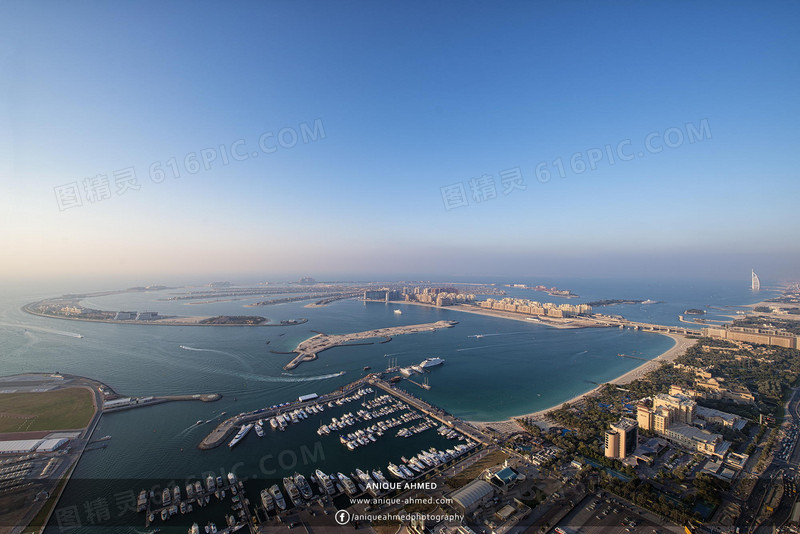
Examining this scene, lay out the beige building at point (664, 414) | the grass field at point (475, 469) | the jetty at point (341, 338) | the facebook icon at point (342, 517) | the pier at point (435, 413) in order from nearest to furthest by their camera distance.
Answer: the facebook icon at point (342, 517)
the grass field at point (475, 469)
the pier at point (435, 413)
the beige building at point (664, 414)
the jetty at point (341, 338)

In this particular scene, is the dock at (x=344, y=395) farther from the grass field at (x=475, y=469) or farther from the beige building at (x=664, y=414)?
the beige building at (x=664, y=414)

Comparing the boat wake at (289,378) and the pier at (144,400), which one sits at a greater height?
the pier at (144,400)

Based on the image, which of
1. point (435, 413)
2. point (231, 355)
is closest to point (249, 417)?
point (435, 413)

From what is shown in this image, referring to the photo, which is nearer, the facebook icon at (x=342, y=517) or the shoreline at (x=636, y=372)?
the facebook icon at (x=342, y=517)

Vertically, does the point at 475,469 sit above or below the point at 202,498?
below

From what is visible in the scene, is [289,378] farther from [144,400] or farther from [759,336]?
[759,336]

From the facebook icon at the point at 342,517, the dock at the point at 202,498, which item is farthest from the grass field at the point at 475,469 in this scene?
the dock at the point at 202,498

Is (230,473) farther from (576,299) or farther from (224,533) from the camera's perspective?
(576,299)
